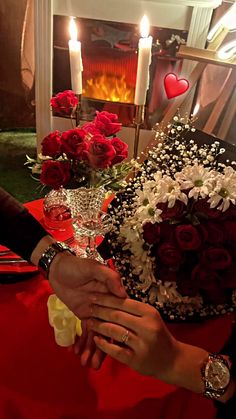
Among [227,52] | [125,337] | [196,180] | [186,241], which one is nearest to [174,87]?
[227,52]

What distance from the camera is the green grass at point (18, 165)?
2.62 meters

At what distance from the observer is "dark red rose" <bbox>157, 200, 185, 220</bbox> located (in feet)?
2.61

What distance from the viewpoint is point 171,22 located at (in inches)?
91.9

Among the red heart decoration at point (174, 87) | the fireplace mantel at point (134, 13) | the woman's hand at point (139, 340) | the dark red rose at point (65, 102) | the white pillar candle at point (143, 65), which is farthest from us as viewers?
the fireplace mantel at point (134, 13)

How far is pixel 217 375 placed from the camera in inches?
27.9

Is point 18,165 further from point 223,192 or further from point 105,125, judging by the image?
point 223,192

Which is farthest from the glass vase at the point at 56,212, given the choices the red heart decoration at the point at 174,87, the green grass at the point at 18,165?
the green grass at the point at 18,165

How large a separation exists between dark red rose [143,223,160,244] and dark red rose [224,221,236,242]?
132mm

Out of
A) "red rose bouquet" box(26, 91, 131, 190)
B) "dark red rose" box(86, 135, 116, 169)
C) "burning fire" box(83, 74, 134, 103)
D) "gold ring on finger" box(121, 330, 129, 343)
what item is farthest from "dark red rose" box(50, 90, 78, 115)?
"burning fire" box(83, 74, 134, 103)

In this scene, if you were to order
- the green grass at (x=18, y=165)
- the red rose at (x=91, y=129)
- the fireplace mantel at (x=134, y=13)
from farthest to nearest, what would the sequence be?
1. the green grass at (x=18, y=165)
2. the fireplace mantel at (x=134, y=13)
3. the red rose at (x=91, y=129)

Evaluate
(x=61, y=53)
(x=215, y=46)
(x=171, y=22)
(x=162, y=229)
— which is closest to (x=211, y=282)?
(x=162, y=229)

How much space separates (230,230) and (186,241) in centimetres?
9

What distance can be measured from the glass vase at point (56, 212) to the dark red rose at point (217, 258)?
550mm

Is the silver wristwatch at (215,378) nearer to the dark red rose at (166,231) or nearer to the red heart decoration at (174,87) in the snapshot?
the dark red rose at (166,231)
